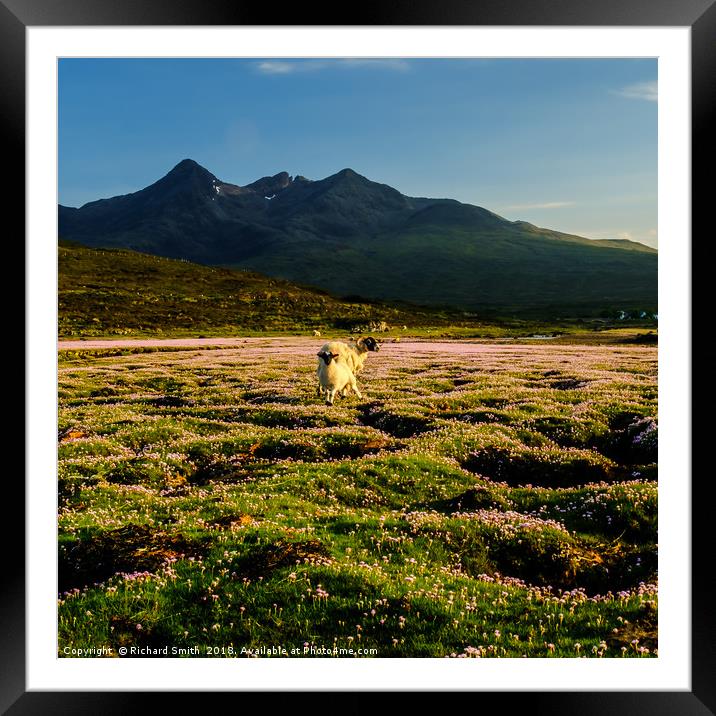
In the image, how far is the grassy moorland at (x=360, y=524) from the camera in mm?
7816

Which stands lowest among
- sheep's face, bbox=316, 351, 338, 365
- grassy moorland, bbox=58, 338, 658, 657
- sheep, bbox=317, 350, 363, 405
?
grassy moorland, bbox=58, 338, 658, 657

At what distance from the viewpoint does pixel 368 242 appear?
110 metres

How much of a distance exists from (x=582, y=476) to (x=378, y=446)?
5209 mm

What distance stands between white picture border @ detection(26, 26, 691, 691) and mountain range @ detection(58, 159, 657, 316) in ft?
6.57

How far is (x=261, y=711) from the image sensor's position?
8.03 metres

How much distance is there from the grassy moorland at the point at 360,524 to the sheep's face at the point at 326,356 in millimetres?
1602

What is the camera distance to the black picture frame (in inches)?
321

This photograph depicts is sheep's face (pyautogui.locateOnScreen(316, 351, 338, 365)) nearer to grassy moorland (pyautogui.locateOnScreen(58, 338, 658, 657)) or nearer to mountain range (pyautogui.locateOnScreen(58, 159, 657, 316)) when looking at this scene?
grassy moorland (pyautogui.locateOnScreen(58, 338, 658, 657))

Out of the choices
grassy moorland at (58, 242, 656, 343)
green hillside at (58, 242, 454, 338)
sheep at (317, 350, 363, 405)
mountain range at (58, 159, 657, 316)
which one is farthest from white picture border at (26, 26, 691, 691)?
sheep at (317, 350, 363, 405)
